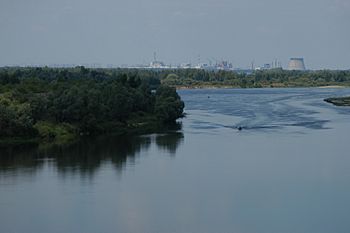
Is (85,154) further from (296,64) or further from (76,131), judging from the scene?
(296,64)

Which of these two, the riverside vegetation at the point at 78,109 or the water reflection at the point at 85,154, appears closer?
the water reflection at the point at 85,154

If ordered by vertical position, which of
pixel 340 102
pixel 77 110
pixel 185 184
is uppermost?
pixel 77 110

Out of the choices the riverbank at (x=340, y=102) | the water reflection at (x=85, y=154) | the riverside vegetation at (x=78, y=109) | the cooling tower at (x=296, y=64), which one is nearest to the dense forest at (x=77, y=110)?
the riverside vegetation at (x=78, y=109)

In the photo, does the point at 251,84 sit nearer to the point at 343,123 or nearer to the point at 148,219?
the point at 343,123

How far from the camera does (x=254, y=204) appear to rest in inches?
421

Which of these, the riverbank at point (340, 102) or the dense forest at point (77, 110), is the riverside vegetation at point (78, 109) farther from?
the riverbank at point (340, 102)

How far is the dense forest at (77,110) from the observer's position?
17.1m

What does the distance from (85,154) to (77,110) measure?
2.72 m

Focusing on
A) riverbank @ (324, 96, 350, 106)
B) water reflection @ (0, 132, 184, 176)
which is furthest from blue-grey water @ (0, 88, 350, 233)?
riverbank @ (324, 96, 350, 106)

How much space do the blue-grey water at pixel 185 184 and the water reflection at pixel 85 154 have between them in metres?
0.02

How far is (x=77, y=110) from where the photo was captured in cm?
1802

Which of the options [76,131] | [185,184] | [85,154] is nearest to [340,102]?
[76,131]

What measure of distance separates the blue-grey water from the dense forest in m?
0.89

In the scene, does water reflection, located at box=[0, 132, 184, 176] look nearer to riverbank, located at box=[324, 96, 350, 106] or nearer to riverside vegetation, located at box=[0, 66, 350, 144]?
riverside vegetation, located at box=[0, 66, 350, 144]
